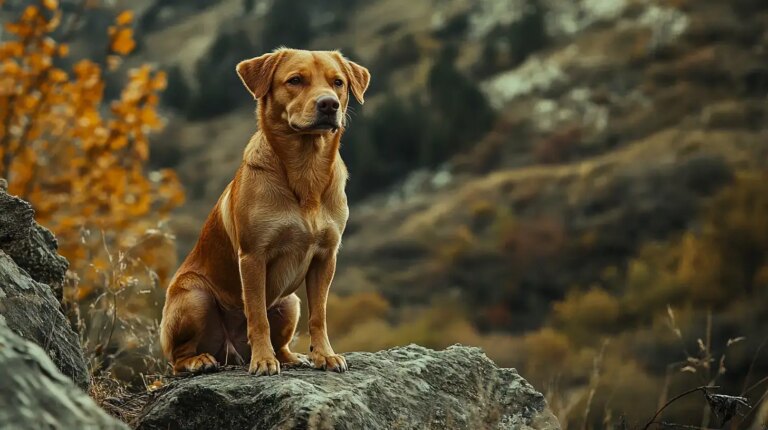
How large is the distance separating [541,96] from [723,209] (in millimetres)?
25878

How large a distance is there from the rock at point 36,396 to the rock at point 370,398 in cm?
144

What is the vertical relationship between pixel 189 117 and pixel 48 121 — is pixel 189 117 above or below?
below

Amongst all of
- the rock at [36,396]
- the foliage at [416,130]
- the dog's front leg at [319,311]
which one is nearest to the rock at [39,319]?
the dog's front leg at [319,311]

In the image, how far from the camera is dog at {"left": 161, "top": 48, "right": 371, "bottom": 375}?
5184 millimetres

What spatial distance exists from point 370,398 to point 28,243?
2.14 m

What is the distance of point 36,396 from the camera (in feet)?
8.89

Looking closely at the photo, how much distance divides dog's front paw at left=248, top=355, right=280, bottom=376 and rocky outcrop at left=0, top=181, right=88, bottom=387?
2.80 feet

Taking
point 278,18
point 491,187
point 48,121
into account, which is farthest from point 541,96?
point 48,121

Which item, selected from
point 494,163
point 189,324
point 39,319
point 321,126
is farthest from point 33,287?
point 494,163

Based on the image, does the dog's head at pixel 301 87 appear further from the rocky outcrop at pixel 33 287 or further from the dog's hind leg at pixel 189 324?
the rocky outcrop at pixel 33 287

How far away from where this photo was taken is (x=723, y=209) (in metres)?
41.2

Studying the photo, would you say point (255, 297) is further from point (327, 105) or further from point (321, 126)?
point (327, 105)

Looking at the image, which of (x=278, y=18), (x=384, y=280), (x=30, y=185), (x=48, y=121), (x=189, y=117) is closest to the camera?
(x=30, y=185)

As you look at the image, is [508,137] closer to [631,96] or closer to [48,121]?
[631,96]
